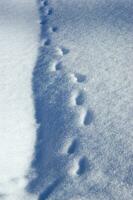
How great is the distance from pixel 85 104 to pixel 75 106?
47 mm

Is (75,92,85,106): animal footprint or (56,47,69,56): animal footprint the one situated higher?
(75,92,85,106): animal footprint

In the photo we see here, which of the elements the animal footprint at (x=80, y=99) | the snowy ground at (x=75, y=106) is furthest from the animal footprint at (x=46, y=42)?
the animal footprint at (x=80, y=99)

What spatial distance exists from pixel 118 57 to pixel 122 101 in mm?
407

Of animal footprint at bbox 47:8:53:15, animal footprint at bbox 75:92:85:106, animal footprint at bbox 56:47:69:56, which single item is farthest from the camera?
animal footprint at bbox 47:8:53:15

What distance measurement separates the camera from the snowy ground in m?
1.42

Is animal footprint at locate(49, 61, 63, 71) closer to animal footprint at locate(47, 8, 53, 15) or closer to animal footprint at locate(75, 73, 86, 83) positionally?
animal footprint at locate(75, 73, 86, 83)

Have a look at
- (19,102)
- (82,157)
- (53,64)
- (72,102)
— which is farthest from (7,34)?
(82,157)

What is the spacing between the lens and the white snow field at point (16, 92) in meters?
1.52

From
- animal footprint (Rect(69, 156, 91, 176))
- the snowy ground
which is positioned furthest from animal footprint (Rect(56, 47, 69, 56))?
animal footprint (Rect(69, 156, 91, 176))

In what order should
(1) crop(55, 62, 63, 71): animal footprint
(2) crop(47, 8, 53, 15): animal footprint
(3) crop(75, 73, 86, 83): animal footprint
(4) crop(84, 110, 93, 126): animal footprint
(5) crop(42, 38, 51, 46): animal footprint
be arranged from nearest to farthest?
(4) crop(84, 110, 93, 126): animal footprint < (3) crop(75, 73, 86, 83): animal footprint < (1) crop(55, 62, 63, 71): animal footprint < (5) crop(42, 38, 51, 46): animal footprint < (2) crop(47, 8, 53, 15): animal footprint

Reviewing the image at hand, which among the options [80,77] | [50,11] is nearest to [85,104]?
[80,77]

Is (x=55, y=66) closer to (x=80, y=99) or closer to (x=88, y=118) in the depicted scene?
(x=80, y=99)

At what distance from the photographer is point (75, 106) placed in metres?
1.78

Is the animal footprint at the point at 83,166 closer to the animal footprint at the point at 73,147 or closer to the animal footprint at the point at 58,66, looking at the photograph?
the animal footprint at the point at 73,147
